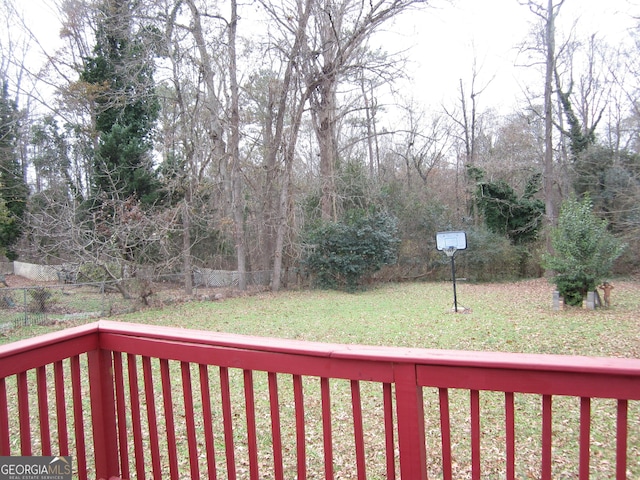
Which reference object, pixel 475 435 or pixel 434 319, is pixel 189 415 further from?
pixel 434 319

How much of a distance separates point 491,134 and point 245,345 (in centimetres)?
2380

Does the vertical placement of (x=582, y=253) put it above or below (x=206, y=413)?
below

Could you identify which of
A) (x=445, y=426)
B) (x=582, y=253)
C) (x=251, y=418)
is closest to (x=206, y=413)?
(x=251, y=418)

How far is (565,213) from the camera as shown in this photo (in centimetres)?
937

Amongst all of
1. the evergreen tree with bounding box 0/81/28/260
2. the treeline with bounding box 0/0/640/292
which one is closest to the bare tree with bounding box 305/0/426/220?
the treeline with bounding box 0/0/640/292

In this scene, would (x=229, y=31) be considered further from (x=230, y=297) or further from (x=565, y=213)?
(x=565, y=213)

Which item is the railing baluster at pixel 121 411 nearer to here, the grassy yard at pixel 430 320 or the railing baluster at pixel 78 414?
the railing baluster at pixel 78 414

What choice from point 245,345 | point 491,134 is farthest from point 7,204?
point 491,134

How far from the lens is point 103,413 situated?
174cm

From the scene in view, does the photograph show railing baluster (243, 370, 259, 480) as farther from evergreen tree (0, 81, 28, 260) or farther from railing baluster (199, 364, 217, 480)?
evergreen tree (0, 81, 28, 260)

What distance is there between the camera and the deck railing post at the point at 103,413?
1726 mm

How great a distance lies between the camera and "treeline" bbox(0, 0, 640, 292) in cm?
1266

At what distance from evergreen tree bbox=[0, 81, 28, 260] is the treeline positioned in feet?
0.40

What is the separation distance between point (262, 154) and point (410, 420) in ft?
49.7
